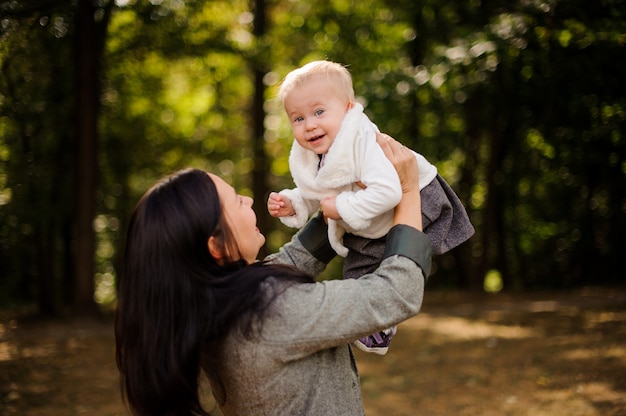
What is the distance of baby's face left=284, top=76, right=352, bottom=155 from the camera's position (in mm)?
2305

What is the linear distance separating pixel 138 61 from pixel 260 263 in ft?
34.3

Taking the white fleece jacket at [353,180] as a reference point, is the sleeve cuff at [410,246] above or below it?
below

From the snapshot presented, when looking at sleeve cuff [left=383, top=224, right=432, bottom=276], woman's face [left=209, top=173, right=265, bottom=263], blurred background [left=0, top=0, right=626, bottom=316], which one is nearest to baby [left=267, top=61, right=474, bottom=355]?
sleeve cuff [left=383, top=224, right=432, bottom=276]

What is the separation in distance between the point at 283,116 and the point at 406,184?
9.73 meters

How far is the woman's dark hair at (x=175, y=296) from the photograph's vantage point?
1.76 m

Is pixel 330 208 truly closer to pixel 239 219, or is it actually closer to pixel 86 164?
pixel 239 219

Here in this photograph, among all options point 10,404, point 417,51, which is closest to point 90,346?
point 10,404

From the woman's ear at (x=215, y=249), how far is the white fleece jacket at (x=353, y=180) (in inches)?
17.1

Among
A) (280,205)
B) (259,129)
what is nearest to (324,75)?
(280,205)

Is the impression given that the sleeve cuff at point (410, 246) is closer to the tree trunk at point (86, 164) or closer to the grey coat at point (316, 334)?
the grey coat at point (316, 334)

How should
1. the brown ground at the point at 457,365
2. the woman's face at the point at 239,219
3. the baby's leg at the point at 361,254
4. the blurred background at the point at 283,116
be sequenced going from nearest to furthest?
the woman's face at the point at 239,219 < the baby's leg at the point at 361,254 < the brown ground at the point at 457,365 < the blurred background at the point at 283,116

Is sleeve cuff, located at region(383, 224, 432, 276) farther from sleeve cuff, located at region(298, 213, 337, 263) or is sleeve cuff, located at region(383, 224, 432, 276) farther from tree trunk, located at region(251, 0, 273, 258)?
tree trunk, located at region(251, 0, 273, 258)

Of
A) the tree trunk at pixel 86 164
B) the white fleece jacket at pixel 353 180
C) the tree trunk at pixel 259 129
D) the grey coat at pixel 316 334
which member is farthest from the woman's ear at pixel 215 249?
the tree trunk at pixel 259 129

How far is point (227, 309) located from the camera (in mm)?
1753
